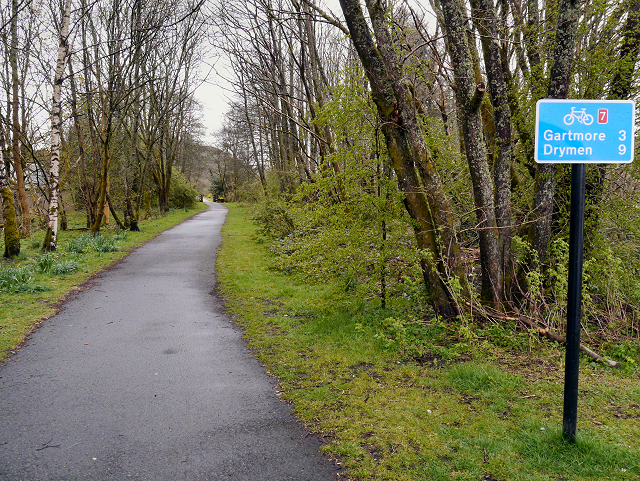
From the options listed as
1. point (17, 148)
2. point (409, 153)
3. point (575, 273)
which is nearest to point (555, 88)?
point (409, 153)

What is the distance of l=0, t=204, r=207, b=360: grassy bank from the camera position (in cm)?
661

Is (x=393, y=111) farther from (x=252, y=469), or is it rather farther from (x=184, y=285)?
(x=184, y=285)

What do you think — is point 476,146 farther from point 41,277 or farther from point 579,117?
point 41,277

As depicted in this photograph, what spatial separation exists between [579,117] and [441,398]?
270 centimetres

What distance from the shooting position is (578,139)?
9.35 ft

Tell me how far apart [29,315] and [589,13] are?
9.51m

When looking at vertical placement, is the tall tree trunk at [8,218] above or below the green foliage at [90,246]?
above

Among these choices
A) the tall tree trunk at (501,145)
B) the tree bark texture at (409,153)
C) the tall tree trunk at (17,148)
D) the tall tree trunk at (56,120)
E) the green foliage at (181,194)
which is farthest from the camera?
the green foliage at (181,194)

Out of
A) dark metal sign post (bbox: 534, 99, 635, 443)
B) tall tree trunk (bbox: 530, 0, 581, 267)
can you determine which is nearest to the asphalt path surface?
dark metal sign post (bbox: 534, 99, 635, 443)

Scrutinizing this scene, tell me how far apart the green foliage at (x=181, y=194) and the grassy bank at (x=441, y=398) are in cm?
3469

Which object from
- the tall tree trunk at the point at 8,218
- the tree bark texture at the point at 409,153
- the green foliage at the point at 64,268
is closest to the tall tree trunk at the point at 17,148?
the tall tree trunk at the point at 8,218

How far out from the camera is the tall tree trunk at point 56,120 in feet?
40.3

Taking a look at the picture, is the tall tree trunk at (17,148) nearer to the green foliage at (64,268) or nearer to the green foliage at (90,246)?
the green foliage at (90,246)

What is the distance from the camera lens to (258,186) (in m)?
28.4
